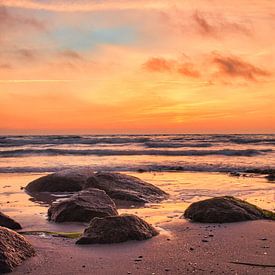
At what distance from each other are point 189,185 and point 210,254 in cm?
972

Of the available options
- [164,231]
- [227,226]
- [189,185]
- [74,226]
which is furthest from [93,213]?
[189,185]

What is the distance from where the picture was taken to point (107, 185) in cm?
1362

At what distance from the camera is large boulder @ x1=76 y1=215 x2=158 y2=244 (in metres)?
7.36

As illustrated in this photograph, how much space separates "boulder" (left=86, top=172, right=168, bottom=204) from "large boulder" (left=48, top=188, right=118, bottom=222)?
2.87 m

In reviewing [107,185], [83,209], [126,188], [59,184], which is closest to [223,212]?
[83,209]

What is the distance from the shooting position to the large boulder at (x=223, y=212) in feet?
30.4

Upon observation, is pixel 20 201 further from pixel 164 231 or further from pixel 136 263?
pixel 136 263

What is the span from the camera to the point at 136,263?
6.30m

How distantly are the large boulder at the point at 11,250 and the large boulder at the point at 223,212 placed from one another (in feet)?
13.2

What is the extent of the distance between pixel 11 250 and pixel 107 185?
24.6 ft

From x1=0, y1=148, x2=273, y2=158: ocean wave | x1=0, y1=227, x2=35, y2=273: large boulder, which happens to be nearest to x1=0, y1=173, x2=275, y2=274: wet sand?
x1=0, y1=227, x2=35, y2=273: large boulder

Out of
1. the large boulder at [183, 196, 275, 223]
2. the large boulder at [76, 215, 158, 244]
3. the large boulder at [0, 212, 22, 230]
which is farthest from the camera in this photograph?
the large boulder at [183, 196, 275, 223]

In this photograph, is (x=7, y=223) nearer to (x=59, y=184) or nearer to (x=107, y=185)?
(x=107, y=185)

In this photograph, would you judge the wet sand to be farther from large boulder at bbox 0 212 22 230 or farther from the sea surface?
the sea surface
